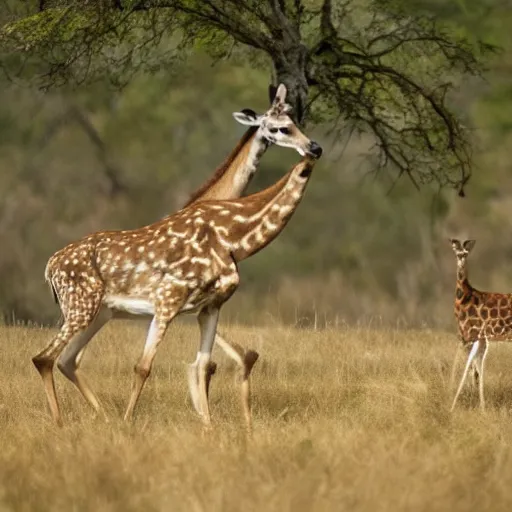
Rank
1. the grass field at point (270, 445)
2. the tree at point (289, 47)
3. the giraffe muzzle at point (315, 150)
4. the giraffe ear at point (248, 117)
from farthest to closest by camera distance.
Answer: the tree at point (289, 47) → the giraffe ear at point (248, 117) → the giraffe muzzle at point (315, 150) → the grass field at point (270, 445)

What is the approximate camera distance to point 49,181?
76.4 ft

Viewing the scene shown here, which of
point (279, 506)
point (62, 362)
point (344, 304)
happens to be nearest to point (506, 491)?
point (279, 506)

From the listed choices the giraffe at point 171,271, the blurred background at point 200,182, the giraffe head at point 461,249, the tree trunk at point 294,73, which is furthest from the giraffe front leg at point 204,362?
the blurred background at point 200,182

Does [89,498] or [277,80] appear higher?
[277,80]

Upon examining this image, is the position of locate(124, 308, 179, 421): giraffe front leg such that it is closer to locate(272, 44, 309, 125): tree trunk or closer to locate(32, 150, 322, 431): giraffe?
locate(32, 150, 322, 431): giraffe

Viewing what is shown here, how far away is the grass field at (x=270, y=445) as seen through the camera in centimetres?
623

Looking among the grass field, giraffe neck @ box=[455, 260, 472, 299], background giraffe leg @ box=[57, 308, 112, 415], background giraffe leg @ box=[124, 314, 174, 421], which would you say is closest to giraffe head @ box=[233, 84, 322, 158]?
background giraffe leg @ box=[124, 314, 174, 421]

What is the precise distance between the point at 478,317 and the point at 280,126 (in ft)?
9.12

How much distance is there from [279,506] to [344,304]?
16.7m

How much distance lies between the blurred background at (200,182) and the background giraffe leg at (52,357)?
38.7 ft

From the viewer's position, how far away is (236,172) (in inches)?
405

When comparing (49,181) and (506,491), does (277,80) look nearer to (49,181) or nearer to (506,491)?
(506,491)

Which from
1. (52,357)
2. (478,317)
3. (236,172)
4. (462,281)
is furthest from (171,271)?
(462,281)

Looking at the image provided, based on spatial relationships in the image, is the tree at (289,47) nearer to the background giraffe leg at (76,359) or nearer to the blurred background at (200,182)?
the background giraffe leg at (76,359)
